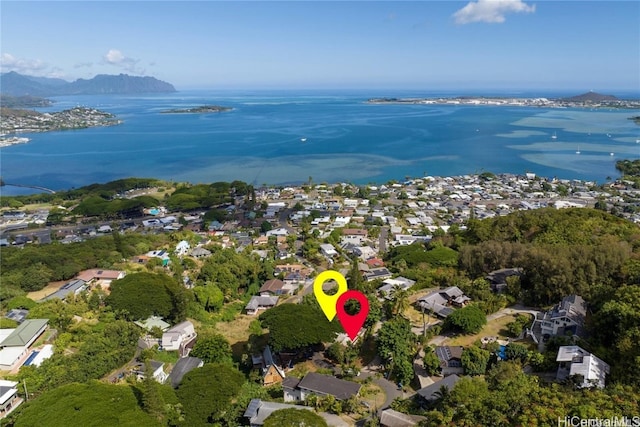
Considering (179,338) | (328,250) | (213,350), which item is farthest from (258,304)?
(328,250)

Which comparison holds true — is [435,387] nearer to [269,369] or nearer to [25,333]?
[269,369]

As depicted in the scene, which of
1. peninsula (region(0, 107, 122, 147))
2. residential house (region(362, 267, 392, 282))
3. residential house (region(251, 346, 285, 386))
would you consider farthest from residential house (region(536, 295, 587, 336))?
peninsula (region(0, 107, 122, 147))

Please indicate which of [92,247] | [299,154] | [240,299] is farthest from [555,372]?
[299,154]

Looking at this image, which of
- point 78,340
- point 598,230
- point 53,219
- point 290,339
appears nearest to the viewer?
point 290,339

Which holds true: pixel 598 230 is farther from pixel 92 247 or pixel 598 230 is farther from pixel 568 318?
pixel 92 247

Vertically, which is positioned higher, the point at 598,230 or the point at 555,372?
the point at 598,230

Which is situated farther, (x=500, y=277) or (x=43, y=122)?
(x=43, y=122)
